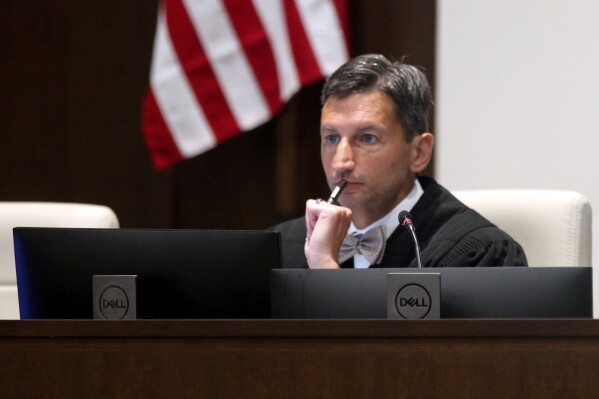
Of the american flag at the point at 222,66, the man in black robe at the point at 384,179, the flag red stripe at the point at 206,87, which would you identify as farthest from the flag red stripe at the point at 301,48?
the man in black robe at the point at 384,179

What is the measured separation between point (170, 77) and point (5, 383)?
2366 millimetres

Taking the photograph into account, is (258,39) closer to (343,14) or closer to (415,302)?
(343,14)

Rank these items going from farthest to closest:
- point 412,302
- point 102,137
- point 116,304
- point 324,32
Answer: point 102,137 → point 324,32 → point 116,304 → point 412,302

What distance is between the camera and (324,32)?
3.74 m

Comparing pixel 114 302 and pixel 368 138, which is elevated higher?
pixel 368 138

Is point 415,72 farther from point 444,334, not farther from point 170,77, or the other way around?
point 444,334

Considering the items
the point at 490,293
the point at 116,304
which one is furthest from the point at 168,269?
the point at 490,293

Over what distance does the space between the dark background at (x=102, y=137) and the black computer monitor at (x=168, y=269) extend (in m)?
2.03

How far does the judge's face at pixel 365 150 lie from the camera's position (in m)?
2.87

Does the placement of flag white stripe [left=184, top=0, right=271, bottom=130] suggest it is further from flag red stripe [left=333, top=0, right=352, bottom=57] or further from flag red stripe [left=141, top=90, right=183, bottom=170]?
flag red stripe [left=333, top=0, right=352, bottom=57]

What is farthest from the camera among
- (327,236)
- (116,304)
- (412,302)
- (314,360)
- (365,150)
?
(365,150)

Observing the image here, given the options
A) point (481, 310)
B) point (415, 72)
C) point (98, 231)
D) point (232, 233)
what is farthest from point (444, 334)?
point (415, 72)

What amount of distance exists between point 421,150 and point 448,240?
0.29m

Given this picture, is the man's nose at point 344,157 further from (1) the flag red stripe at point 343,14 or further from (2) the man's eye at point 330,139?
(1) the flag red stripe at point 343,14
